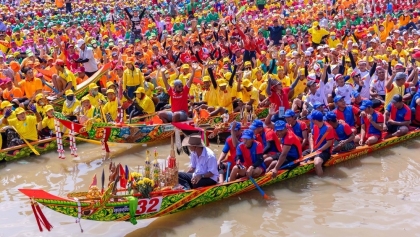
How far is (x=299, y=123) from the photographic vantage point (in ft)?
32.3

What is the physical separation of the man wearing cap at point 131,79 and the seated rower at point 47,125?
7.22 feet

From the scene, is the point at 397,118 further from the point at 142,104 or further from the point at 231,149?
the point at 142,104

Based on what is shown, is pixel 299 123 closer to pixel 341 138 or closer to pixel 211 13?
pixel 341 138

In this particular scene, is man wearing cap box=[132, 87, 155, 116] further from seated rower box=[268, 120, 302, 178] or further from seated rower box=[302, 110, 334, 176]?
seated rower box=[302, 110, 334, 176]

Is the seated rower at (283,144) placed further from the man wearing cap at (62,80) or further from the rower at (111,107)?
the man wearing cap at (62,80)

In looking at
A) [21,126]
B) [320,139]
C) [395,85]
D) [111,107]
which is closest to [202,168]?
[320,139]

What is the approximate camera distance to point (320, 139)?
939cm

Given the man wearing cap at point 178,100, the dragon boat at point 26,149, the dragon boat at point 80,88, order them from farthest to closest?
the dragon boat at point 80,88 < the man wearing cap at point 178,100 < the dragon boat at point 26,149

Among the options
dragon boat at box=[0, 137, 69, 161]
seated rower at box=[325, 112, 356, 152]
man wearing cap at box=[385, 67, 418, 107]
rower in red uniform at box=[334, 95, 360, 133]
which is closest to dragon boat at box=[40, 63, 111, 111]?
dragon boat at box=[0, 137, 69, 161]

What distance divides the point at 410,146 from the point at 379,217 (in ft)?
11.1

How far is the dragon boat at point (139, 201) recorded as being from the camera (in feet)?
22.1

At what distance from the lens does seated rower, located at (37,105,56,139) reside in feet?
37.2

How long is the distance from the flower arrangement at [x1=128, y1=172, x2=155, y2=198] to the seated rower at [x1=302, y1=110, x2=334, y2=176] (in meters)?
3.37

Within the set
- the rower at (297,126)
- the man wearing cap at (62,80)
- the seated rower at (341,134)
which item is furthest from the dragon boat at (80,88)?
the seated rower at (341,134)
